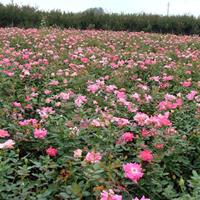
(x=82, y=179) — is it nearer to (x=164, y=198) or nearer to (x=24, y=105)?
(x=164, y=198)

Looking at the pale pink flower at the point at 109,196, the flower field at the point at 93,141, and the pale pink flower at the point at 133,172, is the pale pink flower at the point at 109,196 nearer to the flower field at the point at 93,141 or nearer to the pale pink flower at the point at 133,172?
the flower field at the point at 93,141

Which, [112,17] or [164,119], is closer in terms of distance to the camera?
[164,119]

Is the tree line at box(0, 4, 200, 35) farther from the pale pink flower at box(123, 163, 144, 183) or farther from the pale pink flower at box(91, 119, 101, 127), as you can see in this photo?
the pale pink flower at box(123, 163, 144, 183)

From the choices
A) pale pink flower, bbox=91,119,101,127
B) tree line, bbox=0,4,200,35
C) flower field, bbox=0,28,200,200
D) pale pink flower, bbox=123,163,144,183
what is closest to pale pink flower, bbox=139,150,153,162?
flower field, bbox=0,28,200,200

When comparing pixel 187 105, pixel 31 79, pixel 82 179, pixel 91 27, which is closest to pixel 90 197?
pixel 82 179

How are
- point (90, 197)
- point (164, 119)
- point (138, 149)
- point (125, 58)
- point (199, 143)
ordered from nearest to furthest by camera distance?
point (90, 197) → point (138, 149) → point (164, 119) → point (199, 143) → point (125, 58)

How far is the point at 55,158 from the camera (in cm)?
240

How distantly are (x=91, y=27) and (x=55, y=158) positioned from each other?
14.6 metres

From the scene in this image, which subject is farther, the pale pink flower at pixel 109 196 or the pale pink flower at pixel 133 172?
the pale pink flower at pixel 133 172

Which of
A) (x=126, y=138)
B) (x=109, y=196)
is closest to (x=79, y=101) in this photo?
(x=126, y=138)

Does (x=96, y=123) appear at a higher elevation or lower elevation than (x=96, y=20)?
higher

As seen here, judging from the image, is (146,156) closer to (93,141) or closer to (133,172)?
(133,172)

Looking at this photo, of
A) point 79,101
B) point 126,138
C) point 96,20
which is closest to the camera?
point 126,138

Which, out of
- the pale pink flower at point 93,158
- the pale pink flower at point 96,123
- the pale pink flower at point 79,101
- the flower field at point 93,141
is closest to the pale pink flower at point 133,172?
the flower field at point 93,141
